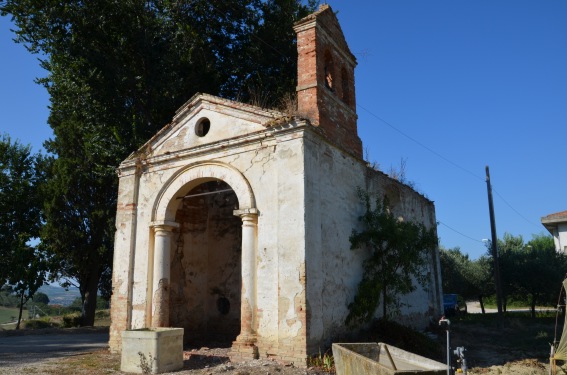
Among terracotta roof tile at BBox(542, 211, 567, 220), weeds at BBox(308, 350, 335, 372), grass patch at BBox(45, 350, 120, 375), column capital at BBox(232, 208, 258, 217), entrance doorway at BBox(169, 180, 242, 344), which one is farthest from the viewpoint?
terracotta roof tile at BBox(542, 211, 567, 220)

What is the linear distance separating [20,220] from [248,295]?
52.8 ft

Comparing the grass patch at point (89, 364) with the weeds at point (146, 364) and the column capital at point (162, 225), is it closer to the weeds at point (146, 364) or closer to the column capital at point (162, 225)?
the weeds at point (146, 364)

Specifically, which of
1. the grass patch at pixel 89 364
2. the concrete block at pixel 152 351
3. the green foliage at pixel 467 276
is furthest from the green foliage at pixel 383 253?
the green foliage at pixel 467 276

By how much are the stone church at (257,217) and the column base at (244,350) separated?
0.02 metres

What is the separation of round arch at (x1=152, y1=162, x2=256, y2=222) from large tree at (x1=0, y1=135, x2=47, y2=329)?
1106cm

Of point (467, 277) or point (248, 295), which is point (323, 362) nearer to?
point (248, 295)

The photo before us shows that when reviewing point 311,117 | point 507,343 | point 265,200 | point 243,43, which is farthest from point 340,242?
point 243,43

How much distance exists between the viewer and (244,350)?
8.91m

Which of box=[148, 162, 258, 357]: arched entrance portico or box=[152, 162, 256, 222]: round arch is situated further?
box=[152, 162, 256, 222]: round arch

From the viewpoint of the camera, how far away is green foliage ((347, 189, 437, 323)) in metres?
10.2

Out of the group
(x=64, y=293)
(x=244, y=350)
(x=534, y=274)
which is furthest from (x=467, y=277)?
(x=64, y=293)

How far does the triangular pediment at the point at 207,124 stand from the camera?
10328 millimetres

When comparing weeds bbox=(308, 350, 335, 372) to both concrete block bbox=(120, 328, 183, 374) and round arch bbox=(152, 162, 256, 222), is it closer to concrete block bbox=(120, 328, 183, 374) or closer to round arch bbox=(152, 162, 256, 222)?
concrete block bbox=(120, 328, 183, 374)

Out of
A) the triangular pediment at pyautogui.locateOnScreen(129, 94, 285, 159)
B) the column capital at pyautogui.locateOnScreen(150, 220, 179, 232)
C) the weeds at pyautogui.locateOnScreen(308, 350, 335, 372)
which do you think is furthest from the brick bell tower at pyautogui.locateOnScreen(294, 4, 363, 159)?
the weeds at pyautogui.locateOnScreen(308, 350, 335, 372)
